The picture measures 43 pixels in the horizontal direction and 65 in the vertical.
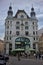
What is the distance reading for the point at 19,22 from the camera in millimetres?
86875

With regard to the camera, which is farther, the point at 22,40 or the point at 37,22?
the point at 37,22

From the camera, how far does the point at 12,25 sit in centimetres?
8638

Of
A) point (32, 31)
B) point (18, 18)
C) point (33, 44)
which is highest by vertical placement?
point (18, 18)

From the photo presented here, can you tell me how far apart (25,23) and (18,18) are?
3732mm

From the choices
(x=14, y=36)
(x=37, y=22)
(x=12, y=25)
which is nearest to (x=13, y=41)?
(x=14, y=36)

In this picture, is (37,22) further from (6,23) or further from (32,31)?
(6,23)

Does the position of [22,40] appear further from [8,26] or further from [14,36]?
[8,26]

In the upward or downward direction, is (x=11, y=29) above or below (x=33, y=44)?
above

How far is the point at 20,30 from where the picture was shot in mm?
85938

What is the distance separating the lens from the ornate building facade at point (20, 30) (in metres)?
83.4

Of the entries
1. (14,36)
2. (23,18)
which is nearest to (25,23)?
(23,18)

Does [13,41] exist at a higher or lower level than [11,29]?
lower

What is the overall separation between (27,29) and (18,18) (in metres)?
6.03

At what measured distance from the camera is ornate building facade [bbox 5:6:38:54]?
83.4 metres
